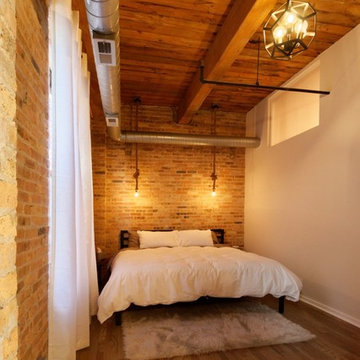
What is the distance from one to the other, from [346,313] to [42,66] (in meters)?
3.80

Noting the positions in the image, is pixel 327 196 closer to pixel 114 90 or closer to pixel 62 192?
pixel 114 90

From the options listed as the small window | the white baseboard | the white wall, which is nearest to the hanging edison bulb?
the white wall

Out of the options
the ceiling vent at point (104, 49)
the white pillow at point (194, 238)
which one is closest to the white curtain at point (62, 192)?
the ceiling vent at point (104, 49)

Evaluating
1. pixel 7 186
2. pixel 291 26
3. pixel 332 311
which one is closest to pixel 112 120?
pixel 291 26

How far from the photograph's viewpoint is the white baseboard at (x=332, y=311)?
112 inches

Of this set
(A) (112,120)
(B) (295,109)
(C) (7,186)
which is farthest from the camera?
(B) (295,109)

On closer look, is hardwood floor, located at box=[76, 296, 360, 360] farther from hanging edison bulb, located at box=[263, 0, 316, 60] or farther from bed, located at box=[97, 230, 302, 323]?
hanging edison bulb, located at box=[263, 0, 316, 60]

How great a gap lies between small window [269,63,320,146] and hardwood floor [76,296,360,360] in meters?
2.65

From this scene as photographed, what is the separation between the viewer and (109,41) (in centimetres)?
197

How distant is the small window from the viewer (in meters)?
3.92

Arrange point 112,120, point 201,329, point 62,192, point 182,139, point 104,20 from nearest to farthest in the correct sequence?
point 104,20 → point 62,192 → point 201,329 → point 112,120 → point 182,139

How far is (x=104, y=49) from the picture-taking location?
6.81 ft

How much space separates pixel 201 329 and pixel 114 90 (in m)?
2.77

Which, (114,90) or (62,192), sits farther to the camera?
(114,90)
